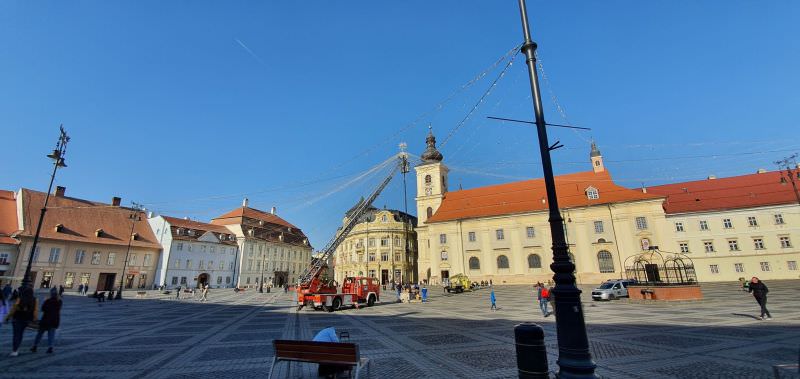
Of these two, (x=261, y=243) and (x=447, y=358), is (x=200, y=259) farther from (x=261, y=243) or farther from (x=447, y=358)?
(x=447, y=358)

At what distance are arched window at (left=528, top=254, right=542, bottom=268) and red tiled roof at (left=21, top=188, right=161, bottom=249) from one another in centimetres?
5257

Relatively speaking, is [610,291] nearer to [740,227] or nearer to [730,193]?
[740,227]

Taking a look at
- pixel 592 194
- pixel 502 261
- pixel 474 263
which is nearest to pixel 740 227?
pixel 592 194

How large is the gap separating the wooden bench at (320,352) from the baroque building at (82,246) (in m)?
43.9

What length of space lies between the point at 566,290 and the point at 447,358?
15.0 ft

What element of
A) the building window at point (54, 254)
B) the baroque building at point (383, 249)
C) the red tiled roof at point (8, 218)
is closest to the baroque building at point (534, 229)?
the baroque building at point (383, 249)

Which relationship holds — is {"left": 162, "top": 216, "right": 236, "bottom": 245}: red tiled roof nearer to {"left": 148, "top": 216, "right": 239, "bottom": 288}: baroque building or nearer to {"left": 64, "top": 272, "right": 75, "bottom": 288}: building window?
{"left": 148, "top": 216, "right": 239, "bottom": 288}: baroque building

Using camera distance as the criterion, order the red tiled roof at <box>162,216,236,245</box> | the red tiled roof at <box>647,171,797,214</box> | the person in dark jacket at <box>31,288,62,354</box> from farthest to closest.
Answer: the red tiled roof at <box>162,216,236,245</box> → the red tiled roof at <box>647,171,797,214</box> → the person in dark jacket at <box>31,288,62,354</box>

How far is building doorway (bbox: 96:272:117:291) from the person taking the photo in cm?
4449

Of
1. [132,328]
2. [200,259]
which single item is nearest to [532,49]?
[132,328]

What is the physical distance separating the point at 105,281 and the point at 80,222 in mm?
8304

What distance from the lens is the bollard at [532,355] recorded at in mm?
5770

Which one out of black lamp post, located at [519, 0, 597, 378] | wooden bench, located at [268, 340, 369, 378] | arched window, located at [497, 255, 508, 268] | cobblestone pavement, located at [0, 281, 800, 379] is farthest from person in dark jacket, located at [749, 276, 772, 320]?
arched window, located at [497, 255, 508, 268]

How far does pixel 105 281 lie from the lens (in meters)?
45.2
